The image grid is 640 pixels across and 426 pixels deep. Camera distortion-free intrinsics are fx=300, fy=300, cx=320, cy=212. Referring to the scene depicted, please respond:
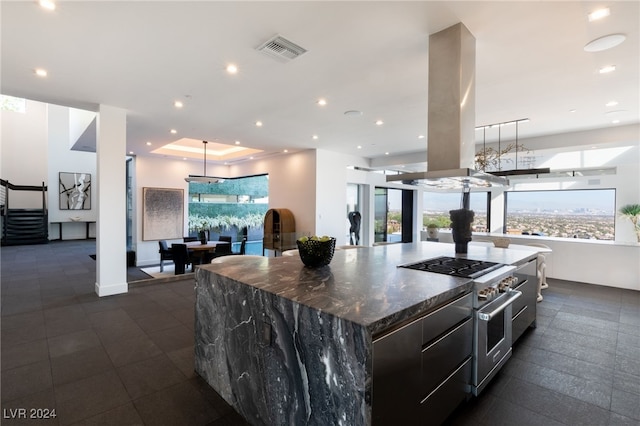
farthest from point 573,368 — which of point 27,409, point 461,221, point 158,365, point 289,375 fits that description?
point 27,409

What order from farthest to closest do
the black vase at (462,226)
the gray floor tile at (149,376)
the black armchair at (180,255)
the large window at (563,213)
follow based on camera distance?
the large window at (563,213)
the black armchair at (180,255)
the black vase at (462,226)
the gray floor tile at (149,376)

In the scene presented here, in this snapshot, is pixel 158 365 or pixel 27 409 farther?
pixel 158 365

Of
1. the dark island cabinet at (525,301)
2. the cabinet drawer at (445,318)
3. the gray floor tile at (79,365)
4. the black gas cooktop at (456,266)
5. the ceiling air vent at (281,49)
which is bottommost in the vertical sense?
the gray floor tile at (79,365)

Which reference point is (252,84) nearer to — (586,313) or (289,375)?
(289,375)

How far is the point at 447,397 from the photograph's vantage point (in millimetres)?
1983

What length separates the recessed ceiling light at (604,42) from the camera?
8.60 ft

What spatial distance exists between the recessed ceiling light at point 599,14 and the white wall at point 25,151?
49.2ft

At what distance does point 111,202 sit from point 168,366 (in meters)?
3.09

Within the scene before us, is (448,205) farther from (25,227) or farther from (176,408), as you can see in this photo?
(25,227)

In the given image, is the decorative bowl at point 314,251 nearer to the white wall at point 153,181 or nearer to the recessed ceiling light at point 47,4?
the recessed ceiling light at point 47,4

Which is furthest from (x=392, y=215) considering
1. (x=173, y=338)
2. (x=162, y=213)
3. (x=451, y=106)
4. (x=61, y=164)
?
(x=61, y=164)

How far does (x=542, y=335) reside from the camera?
3479 mm

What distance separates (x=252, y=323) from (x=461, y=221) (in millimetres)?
2747

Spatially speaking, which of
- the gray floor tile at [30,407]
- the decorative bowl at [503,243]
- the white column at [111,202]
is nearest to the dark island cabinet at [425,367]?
the gray floor tile at [30,407]
